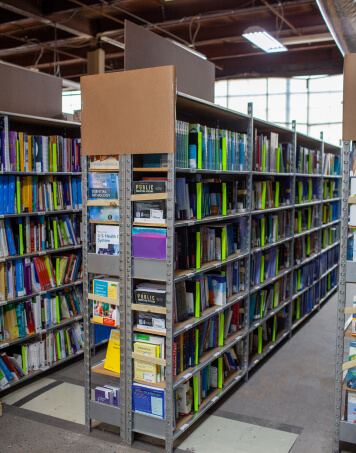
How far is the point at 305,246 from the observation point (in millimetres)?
6309

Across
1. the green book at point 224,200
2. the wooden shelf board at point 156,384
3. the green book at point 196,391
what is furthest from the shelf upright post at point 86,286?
the green book at point 224,200

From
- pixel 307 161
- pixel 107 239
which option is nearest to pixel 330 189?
pixel 307 161

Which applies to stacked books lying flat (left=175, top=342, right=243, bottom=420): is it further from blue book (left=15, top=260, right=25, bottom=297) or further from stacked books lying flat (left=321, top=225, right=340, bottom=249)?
stacked books lying flat (left=321, top=225, right=340, bottom=249)

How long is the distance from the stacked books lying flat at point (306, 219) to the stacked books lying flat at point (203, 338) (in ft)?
6.69

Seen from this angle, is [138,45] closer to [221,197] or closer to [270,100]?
[221,197]

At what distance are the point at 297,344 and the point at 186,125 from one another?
10.8ft

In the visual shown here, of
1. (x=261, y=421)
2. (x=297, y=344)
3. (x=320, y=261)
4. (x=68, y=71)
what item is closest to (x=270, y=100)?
(x=68, y=71)

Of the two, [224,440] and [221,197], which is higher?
[221,197]

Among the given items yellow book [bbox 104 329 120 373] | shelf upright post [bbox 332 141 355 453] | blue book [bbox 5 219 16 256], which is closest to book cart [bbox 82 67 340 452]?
yellow book [bbox 104 329 120 373]

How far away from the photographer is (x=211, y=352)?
149 inches

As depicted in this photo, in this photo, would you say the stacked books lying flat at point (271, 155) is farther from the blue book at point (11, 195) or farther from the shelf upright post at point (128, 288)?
the blue book at point (11, 195)

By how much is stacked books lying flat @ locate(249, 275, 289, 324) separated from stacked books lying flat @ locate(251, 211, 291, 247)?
1.63 feet

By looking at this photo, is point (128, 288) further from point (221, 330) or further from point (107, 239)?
point (221, 330)

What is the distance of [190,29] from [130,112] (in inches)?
187
